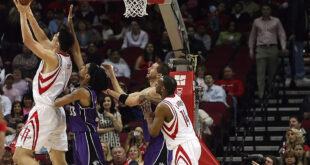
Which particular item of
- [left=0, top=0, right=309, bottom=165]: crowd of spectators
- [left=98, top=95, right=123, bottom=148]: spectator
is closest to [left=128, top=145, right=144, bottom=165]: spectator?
[left=0, top=0, right=309, bottom=165]: crowd of spectators

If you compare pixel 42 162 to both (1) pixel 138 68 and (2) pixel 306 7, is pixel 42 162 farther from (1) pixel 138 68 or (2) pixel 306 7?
(2) pixel 306 7

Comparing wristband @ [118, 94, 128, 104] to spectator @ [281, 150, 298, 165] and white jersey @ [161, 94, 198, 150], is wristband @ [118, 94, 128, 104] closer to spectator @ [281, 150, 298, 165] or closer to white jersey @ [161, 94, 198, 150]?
white jersey @ [161, 94, 198, 150]

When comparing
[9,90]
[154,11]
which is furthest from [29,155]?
[154,11]

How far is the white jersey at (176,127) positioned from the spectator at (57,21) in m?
8.85

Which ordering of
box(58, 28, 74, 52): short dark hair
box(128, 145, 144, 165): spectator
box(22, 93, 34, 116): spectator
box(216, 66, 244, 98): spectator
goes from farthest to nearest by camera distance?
box(216, 66, 244, 98): spectator
box(22, 93, 34, 116): spectator
box(128, 145, 144, 165): spectator
box(58, 28, 74, 52): short dark hair

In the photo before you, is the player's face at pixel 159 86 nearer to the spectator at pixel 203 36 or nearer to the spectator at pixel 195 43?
the spectator at pixel 195 43

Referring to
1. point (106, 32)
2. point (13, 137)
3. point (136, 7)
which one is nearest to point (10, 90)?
point (13, 137)

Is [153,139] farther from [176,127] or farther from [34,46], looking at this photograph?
[34,46]

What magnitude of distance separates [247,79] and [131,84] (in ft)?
8.43

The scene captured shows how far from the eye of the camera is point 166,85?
30.9 feet

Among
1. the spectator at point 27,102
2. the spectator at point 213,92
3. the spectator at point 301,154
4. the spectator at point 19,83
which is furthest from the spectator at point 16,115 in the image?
the spectator at point 301,154

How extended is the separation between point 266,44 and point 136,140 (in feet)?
13.3

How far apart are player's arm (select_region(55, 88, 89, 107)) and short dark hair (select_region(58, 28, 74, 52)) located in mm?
685

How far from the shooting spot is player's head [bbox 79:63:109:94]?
32.0 ft
